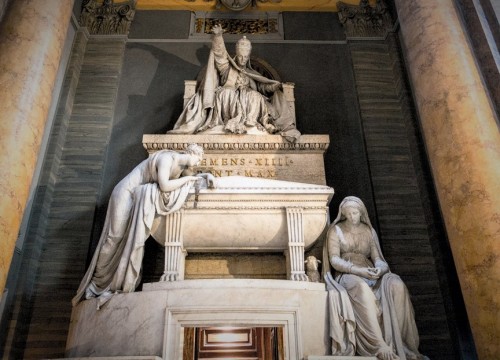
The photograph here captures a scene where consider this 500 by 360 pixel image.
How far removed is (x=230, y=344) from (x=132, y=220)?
2207 mm

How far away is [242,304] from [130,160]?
3.65 m

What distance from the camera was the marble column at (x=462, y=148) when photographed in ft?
14.0

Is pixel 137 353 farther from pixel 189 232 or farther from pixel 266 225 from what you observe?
pixel 266 225

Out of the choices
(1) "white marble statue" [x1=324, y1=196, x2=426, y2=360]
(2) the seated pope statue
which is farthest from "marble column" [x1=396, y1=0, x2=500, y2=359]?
(2) the seated pope statue

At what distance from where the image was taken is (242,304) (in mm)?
4312

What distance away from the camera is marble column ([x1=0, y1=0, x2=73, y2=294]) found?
467cm

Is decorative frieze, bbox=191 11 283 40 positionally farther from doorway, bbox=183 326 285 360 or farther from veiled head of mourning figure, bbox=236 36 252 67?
doorway, bbox=183 326 285 360

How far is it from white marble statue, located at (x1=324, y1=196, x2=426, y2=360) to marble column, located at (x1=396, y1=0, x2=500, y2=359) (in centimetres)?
61

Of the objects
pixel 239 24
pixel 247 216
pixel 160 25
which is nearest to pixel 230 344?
pixel 247 216

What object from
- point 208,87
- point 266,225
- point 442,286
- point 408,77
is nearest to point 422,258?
point 442,286

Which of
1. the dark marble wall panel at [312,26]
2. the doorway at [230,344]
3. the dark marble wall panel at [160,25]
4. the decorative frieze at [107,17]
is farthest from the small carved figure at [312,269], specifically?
the decorative frieze at [107,17]

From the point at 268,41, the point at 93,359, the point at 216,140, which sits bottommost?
the point at 93,359

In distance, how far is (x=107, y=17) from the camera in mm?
8727

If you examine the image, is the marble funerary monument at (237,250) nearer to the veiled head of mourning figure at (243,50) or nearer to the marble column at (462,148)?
the veiled head of mourning figure at (243,50)
